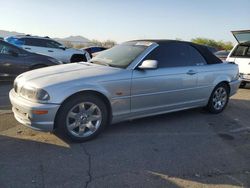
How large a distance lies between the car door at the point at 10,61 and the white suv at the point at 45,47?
4.65 m

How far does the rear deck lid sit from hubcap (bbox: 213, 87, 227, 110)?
4.00 meters

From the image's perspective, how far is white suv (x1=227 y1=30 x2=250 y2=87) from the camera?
33.0 feet

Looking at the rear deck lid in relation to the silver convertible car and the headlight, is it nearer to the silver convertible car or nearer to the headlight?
the silver convertible car

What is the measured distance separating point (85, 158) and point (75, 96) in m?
0.94

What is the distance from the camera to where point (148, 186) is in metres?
3.50

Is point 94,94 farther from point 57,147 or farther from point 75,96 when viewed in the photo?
point 57,147

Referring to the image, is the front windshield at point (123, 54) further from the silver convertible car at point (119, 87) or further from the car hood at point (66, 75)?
the car hood at point (66, 75)

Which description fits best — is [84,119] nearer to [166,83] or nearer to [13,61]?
[166,83]

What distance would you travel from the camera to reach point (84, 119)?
4789mm

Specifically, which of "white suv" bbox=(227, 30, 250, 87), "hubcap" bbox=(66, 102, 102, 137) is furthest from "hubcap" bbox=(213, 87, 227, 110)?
"white suv" bbox=(227, 30, 250, 87)

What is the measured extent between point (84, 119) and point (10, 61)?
568cm

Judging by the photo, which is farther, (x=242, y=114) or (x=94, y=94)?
(x=242, y=114)

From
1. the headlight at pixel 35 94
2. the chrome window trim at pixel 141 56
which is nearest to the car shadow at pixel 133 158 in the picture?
the headlight at pixel 35 94

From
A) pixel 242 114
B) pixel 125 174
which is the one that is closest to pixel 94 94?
pixel 125 174
